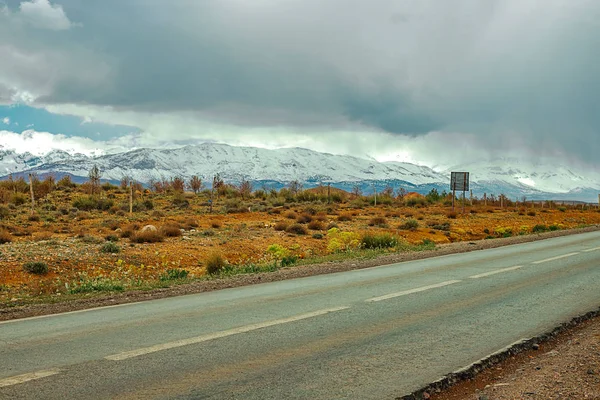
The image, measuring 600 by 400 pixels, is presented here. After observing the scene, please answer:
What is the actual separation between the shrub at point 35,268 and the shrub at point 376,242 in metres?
12.6

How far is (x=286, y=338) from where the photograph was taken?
7.29m

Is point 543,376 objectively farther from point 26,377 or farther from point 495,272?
point 495,272

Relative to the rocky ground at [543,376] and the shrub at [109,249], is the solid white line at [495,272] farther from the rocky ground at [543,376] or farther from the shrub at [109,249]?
the shrub at [109,249]

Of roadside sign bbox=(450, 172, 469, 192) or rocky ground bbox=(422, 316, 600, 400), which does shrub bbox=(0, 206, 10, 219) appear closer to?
roadside sign bbox=(450, 172, 469, 192)

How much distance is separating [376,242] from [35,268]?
1335 centimetres

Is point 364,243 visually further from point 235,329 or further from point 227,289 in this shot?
point 235,329

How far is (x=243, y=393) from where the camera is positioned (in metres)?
5.21

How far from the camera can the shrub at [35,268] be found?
16.9 m

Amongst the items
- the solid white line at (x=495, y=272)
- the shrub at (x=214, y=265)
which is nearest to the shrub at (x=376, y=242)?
the shrub at (x=214, y=265)

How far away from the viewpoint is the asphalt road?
5.46 meters

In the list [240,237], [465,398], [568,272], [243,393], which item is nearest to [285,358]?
[243,393]

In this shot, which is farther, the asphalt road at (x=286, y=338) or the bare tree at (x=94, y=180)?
the bare tree at (x=94, y=180)

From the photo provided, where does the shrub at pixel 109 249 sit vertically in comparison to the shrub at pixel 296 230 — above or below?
below

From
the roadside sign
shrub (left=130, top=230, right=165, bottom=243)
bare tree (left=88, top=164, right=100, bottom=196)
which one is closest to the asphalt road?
shrub (left=130, top=230, right=165, bottom=243)
